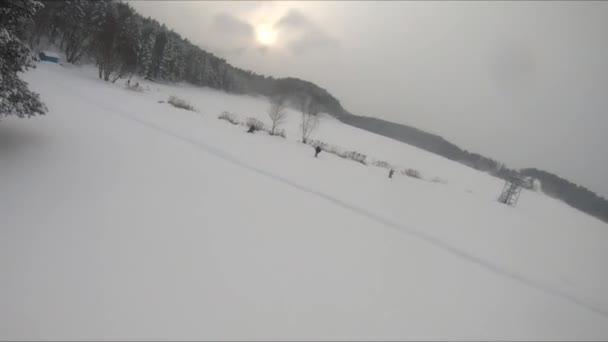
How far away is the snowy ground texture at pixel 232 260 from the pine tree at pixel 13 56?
1.33 meters

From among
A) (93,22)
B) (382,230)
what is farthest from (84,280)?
(93,22)

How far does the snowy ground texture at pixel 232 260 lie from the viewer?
10.6 feet

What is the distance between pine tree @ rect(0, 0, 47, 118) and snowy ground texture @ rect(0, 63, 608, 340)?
133 cm

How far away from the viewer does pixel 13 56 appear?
5.78 meters

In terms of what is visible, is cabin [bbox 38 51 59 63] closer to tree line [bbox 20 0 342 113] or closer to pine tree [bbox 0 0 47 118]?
tree line [bbox 20 0 342 113]

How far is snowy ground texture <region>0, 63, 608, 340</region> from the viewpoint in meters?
3.22

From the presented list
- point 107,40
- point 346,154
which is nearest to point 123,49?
point 107,40

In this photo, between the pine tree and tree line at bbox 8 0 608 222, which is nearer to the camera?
the pine tree

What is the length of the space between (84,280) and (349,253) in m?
4.67

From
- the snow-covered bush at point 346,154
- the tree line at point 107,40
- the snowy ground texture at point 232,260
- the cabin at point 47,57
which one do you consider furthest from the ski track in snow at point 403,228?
the cabin at point 47,57

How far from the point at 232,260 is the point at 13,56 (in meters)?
7.47

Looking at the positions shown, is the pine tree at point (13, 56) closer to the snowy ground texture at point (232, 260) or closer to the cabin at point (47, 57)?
the snowy ground texture at point (232, 260)

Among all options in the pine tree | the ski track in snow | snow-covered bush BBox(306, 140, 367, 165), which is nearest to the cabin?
the ski track in snow

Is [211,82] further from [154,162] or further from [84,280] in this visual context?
[84,280]
